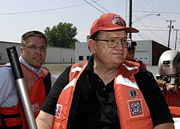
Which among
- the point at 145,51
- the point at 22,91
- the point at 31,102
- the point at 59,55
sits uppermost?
the point at 22,91

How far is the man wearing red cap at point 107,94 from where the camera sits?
5.62ft

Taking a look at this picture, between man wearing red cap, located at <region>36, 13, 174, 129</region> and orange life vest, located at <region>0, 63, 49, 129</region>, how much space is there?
0.37m

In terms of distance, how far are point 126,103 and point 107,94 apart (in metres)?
0.23

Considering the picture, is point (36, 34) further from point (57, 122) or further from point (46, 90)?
point (57, 122)

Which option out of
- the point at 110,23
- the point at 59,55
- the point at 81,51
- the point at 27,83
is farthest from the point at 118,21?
the point at 59,55

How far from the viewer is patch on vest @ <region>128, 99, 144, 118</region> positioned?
170cm

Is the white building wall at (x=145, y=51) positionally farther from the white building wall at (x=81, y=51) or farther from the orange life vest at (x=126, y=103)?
the orange life vest at (x=126, y=103)

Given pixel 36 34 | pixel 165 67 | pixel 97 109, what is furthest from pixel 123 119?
pixel 165 67

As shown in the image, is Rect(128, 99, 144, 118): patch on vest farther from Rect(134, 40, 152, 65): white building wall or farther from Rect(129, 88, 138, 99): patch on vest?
Rect(134, 40, 152, 65): white building wall

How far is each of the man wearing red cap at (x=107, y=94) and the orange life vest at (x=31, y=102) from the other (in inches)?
14.6

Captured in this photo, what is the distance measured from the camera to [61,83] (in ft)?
6.47

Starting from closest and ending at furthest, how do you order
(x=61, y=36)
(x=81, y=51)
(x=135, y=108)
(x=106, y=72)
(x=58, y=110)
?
(x=135, y=108) → (x=58, y=110) → (x=106, y=72) → (x=81, y=51) → (x=61, y=36)

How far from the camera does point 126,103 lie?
1.74 metres

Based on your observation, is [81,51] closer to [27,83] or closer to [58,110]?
[27,83]
